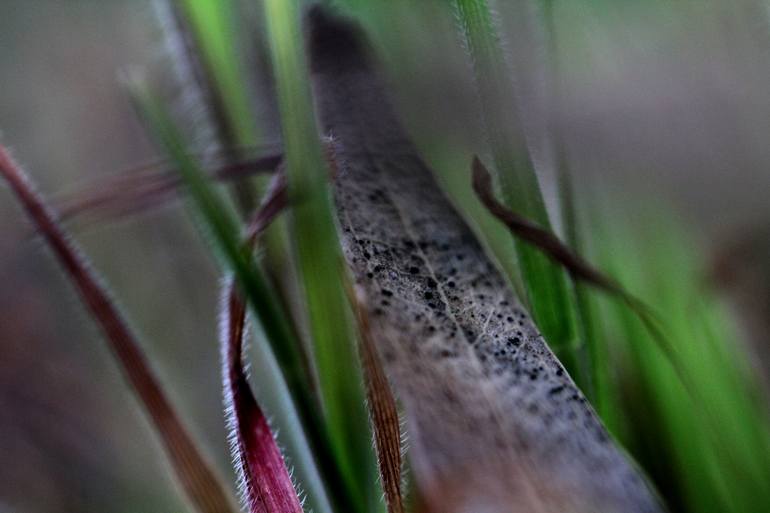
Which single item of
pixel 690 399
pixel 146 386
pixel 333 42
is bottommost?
pixel 690 399

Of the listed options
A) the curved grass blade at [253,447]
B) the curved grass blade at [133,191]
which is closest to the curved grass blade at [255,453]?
the curved grass blade at [253,447]

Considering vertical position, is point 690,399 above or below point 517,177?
below

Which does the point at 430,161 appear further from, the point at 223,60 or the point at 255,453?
the point at 255,453

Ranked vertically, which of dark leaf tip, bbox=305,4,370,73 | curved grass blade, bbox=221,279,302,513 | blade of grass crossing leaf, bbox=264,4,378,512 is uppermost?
dark leaf tip, bbox=305,4,370,73

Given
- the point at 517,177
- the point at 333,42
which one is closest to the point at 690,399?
the point at 517,177

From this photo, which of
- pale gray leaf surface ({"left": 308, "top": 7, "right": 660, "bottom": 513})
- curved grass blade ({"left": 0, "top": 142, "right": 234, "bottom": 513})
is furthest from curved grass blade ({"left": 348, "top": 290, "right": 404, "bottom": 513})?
curved grass blade ({"left": 0, "top": 142, "right": 234, "bottom": 513})

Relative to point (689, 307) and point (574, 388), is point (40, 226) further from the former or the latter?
point (689, 307)

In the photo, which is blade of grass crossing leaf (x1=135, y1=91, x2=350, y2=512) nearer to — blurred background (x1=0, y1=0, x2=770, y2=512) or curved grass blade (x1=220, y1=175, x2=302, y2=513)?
curved grass blade (x1=220, y1=175, x2=302, y2=513)
